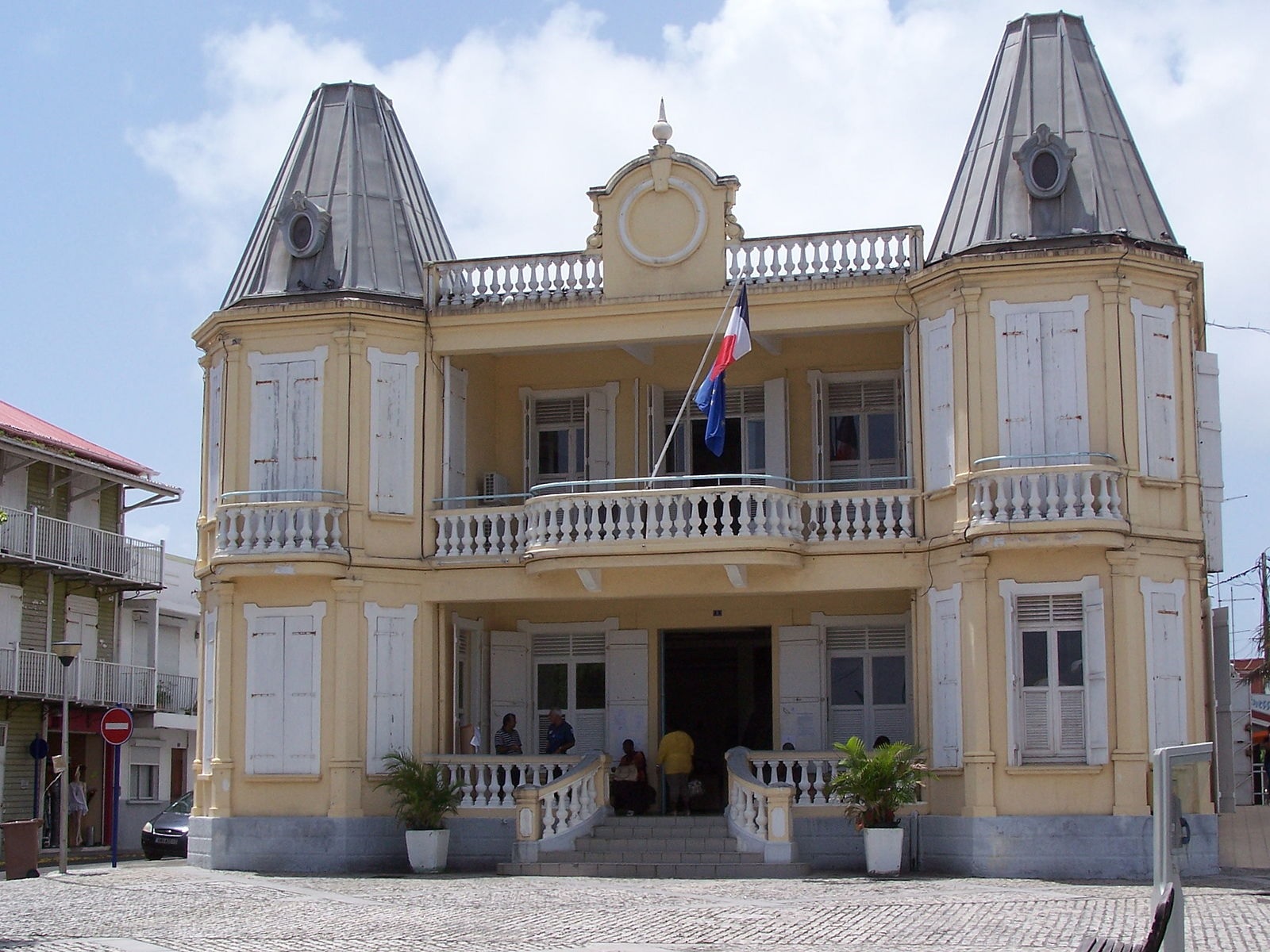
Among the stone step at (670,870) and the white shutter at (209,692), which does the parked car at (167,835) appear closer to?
the white shutter at (209,692)

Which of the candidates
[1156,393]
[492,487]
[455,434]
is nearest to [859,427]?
[1156,393]

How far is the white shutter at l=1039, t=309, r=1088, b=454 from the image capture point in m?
23.3

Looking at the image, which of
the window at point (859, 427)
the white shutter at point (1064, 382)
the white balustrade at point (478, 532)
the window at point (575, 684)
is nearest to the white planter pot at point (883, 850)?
the white shutter at point (1064, 382)

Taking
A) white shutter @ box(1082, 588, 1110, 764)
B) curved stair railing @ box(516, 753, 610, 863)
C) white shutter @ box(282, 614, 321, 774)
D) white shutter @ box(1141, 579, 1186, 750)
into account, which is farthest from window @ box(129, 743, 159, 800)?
white shutter @ box(1141, 579, 1186, 750)

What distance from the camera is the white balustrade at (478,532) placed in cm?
2591

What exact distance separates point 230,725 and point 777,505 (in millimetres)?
8337

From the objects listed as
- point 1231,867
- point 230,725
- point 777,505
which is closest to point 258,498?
point 230,725

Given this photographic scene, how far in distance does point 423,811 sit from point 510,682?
150 inches

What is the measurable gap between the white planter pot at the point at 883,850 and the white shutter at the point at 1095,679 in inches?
105

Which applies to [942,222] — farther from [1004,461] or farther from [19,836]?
[19,836]

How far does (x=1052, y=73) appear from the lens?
25141 mm

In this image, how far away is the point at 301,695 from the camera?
993 inches

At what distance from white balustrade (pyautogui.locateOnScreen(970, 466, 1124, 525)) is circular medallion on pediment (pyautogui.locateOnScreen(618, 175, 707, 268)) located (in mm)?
5673

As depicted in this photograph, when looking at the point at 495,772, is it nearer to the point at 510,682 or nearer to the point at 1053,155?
the point at 510,682
